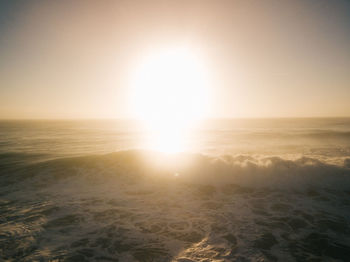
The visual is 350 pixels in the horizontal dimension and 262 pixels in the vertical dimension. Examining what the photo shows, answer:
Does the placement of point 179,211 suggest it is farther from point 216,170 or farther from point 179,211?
point 216,170

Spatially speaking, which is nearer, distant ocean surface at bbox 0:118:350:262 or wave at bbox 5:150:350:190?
distant ocean surface at bbox 0:118:350:262

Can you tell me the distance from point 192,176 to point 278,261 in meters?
9.07

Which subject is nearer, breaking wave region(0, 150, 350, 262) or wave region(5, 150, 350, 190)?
breaking wave region(0, 150, 350, 262)

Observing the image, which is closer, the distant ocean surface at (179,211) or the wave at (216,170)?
the distant ocean surface at (179,211)

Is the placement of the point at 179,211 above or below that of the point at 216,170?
below

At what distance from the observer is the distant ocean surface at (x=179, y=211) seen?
6.20 metres

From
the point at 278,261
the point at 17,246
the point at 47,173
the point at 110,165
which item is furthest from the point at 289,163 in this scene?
the point at 47,173

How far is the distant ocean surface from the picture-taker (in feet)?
20.3

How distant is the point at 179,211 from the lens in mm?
9219

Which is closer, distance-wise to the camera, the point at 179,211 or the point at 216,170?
the point at 179,211

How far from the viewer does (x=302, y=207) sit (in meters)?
9.38

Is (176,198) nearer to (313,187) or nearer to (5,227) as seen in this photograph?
(5,227)

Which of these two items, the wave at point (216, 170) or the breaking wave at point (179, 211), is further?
the wave at point (216, 170)

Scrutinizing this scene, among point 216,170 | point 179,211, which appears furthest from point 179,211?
point 216,170
